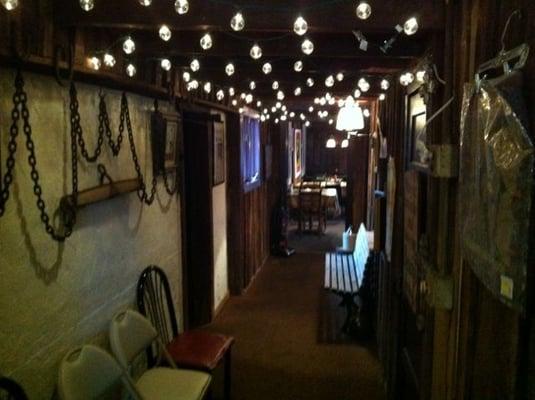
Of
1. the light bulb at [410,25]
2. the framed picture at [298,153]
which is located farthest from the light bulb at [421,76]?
the framed picture at [298,153]

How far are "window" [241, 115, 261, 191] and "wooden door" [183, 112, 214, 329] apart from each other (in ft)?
3.74

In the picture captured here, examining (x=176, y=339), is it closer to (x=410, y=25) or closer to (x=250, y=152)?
(x=410, y=25)

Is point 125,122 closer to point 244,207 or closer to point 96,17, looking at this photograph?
point 96,17

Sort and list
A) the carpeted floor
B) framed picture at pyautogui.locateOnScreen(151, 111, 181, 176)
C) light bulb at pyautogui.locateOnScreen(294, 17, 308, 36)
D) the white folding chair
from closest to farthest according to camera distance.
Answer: light bulb at pyautogui.locateOnScreen(294, 17, 308, 36)
the white folding chair
framed picture at pyautogui.locateOnScreen(151, 111, 181, 176)
the carpeted floor

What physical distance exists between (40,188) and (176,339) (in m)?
1.56

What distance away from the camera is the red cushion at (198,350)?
283cm

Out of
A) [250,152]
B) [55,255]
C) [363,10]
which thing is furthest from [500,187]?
[250,152]

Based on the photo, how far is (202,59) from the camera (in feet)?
9.98

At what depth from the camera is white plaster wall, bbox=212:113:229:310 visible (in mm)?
4824

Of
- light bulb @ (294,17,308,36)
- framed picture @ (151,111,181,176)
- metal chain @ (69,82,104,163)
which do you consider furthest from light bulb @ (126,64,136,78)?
light bulb @ (294,17,308,36)

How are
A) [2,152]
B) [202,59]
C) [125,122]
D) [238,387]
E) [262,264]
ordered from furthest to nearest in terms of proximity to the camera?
1. [262,264]
2. [238,387]
3. [202,59]
4. [125,122]
5. [2,152]

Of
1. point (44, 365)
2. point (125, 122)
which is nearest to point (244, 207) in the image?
point (125, 122)

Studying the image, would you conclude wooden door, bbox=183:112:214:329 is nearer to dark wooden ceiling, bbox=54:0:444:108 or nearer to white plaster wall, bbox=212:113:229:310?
white plaster wall, bbox=212:113:229:310

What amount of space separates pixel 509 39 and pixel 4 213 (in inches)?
69.4
